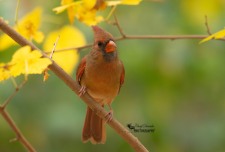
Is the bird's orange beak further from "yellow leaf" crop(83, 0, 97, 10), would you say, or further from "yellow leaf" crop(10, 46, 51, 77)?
"yellow leaf" crop(10, 46, 51, 77)

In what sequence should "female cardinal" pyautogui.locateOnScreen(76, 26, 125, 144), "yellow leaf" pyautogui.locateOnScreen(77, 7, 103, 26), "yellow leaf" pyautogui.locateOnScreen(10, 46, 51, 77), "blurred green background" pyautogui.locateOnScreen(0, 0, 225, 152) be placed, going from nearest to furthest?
1. "yellow leaf" pyautogui.locateOnScreen(10, 46, 51, 77)
2. "yellow leaf" pyautogui.locateOnScreen(77, 7, 103, 26)
3. "female cardinal" pyautogui.locateOnScreen(76, 26, 125, 144)
4. "blurred green background" pyautogui.locateOnScreen(0, 0, 225, 152)

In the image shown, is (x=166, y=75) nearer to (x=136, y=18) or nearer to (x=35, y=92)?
(x=136, y=18)

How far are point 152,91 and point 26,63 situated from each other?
8.46 feet

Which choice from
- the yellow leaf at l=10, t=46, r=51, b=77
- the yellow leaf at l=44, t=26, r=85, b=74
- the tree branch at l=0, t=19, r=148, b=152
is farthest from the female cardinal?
the yellow leaf at l=10, t=46, r=51, b=77

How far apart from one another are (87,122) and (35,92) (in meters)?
1.36

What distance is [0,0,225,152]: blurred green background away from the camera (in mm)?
3840

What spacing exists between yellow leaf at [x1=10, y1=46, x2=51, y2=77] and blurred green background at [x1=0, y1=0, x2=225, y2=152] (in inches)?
78.5

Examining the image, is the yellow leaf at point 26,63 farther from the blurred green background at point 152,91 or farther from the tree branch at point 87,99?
the blurred green background at point 152,91

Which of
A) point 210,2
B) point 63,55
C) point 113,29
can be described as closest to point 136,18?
point 113,29

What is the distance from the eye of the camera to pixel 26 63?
4.75 feet

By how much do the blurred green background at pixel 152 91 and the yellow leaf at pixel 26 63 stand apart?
78.5 inches

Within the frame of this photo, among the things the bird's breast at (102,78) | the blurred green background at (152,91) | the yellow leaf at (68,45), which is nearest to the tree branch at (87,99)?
the yellow leaf at (68,45)

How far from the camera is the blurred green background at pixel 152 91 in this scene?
12.6ft

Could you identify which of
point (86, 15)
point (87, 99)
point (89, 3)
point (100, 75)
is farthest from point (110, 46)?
point (89, 3)
